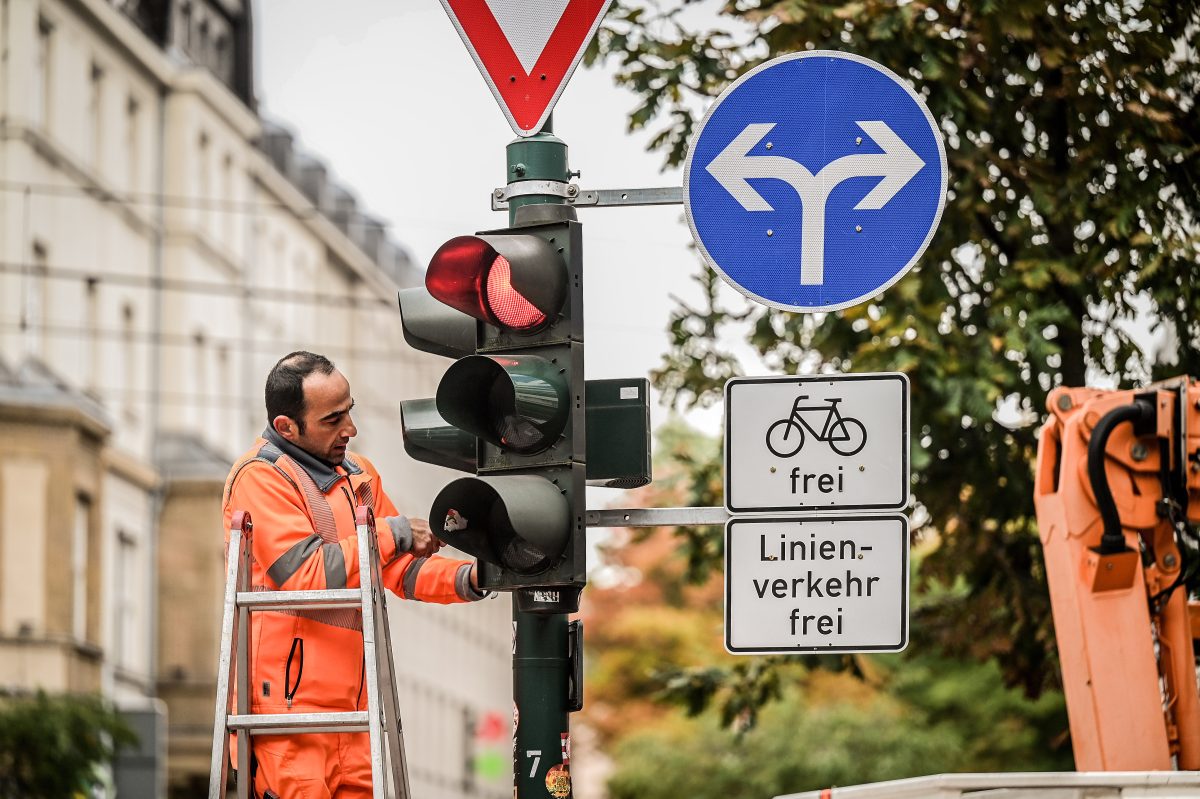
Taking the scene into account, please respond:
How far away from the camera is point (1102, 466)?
9500 millimetres

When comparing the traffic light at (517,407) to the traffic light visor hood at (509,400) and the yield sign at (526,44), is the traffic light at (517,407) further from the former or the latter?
the yield sign at (526,44)

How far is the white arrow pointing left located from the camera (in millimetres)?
6371

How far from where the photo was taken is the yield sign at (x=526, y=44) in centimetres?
664

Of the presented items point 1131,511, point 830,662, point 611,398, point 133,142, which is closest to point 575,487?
point 611,398

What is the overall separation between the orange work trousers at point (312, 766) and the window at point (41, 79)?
24.8 meters

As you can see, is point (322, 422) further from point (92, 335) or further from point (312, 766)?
point (92, 335)

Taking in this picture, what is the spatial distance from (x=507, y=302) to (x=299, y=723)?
4.63ft

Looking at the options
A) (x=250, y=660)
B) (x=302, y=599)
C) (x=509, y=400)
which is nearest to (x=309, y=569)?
(x=302, y=599)

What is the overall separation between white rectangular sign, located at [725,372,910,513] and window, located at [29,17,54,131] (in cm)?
2509

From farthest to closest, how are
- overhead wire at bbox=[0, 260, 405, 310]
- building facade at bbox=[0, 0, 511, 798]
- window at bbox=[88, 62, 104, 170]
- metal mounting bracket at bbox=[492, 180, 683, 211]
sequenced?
window at bbox=[88, 62, 104, 170] → overhead wire at bbox=[0, 260, 405, 310] → building facade at bbox=[0, 0, 511, 798] → metal mounting bracket at bbox=[492, 180, 683, 211]

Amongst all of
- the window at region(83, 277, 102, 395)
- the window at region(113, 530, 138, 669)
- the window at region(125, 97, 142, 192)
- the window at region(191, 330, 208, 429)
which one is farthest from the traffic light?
the window at region(191, 330, 208, 429)

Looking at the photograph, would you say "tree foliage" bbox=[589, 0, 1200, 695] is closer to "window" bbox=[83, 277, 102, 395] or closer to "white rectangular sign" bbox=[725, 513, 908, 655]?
"white rectangular sign" bbox=[725, 513, 908, 655]

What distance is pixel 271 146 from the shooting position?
39438mm

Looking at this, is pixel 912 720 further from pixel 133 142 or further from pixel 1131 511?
pixel 1131 511
